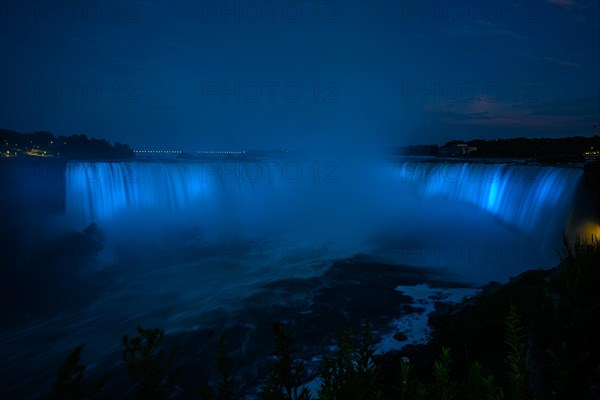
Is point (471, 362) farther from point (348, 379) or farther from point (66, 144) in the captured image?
point (66, 144)

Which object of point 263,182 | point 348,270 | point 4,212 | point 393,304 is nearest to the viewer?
point 393,304

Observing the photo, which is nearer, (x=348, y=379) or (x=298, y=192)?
(x=348, y=379)

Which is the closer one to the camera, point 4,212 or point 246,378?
point 246,378

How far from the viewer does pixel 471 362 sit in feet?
13.0

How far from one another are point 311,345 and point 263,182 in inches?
1369

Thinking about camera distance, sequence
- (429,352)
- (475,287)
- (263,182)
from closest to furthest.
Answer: (429,352) < (475,287) < (263,182)

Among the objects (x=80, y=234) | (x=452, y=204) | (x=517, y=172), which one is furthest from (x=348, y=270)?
(x=80, y=234)

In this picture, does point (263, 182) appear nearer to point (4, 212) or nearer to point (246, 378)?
point (4, 212)

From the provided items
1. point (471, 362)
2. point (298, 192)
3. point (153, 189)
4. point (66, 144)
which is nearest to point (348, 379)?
point (471, 362)

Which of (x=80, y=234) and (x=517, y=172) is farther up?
(x=517, y=172)

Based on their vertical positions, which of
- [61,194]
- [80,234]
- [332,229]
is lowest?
[332,229]

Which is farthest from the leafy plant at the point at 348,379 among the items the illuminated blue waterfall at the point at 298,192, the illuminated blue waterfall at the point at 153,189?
the illuminated blue waterfall at the point at 153,189

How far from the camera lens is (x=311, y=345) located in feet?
35.0

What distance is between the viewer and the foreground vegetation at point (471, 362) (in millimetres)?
2082
